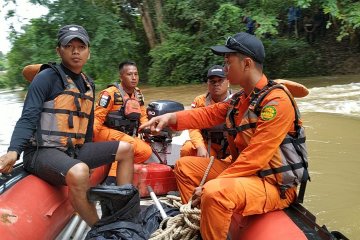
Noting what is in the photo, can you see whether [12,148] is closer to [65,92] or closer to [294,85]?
[65,92]

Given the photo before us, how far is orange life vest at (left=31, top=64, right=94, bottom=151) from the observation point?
258cm

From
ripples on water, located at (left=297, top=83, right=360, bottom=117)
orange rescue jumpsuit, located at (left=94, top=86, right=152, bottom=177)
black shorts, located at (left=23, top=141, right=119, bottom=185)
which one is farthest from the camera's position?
ripples on water, located at (left=297, top=83, right=360, bottom=117)

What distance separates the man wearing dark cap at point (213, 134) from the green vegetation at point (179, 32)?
8583 mm

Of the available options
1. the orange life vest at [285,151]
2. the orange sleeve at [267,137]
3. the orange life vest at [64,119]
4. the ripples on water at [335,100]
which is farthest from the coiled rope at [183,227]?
the ripples on water at [335,100]

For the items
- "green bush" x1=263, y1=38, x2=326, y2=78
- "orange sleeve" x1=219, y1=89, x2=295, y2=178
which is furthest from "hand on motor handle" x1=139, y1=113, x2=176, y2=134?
"green bush" x1=263, y1=38, x2=326, y2=78

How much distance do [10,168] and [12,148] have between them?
11 centimetres

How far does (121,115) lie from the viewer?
158 inches

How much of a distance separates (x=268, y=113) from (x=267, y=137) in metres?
0.13

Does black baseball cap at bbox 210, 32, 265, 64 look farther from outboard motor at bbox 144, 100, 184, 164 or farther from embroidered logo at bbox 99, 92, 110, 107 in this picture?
embroidered logo at bbox 99, 92, 110, 107

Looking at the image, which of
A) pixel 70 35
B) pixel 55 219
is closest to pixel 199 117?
pixel 70 35

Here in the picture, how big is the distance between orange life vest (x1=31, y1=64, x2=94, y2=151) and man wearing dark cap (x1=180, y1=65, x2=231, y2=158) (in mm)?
1051

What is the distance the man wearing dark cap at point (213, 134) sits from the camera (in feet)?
11.4

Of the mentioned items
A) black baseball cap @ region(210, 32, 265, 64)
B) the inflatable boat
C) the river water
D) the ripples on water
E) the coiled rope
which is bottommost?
the ripples on water

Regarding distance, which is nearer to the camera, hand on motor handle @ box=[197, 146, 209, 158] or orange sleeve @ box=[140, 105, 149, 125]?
hand on motor handle @ box=[197, 146, 209, 158]
